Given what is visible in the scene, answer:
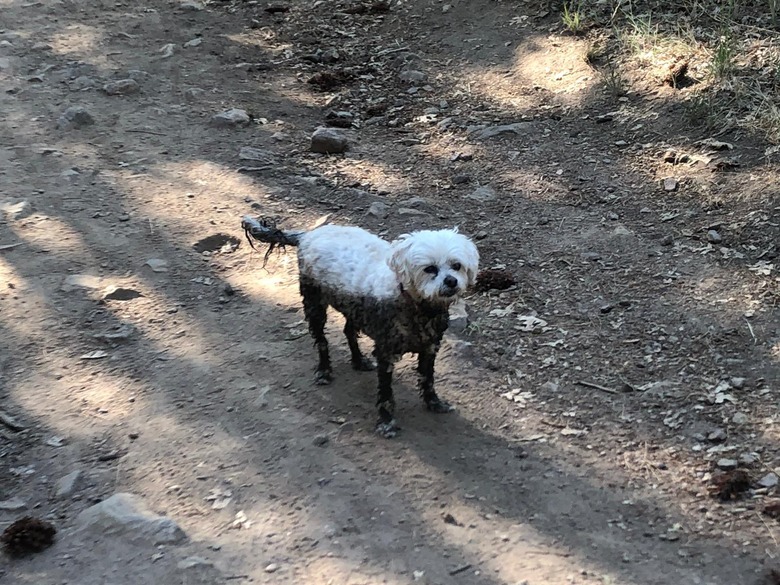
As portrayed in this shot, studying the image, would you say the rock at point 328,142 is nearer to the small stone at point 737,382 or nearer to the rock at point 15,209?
the rock at point 15,209

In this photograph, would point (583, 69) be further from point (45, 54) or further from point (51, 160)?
point (45, 54)

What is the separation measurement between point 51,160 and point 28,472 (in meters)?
4.03

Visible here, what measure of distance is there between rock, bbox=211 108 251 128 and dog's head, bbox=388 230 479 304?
455 cm

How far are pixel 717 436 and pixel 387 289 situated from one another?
76.6 inches

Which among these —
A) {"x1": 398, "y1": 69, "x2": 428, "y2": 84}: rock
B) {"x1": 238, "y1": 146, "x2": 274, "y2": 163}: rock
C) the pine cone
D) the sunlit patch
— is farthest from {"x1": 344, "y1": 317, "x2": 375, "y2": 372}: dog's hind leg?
the sunlit patch

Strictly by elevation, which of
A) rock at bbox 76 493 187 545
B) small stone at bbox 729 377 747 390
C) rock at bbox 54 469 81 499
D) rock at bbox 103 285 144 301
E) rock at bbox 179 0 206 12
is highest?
rock at bbox 179 0 206 12

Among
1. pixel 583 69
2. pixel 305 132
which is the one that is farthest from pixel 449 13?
pixel 305 132

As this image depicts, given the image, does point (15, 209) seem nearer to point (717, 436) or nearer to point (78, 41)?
point (78, 41)

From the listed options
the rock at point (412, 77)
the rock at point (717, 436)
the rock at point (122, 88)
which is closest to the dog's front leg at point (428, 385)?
the rock at point (717, 436)

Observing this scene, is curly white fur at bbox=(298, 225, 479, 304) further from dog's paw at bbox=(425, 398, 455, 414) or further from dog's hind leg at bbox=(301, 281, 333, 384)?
dog's paw at bbox=(425, 398, 455, 414)

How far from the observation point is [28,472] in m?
4.30

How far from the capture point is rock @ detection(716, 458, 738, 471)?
4116 mm

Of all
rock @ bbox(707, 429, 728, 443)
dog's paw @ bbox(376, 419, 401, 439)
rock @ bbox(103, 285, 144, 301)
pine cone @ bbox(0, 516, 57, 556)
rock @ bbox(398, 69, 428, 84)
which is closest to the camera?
pine cone @ bbox(0, 516, 57, 556)

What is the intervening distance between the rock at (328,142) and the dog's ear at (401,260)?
369 cm
